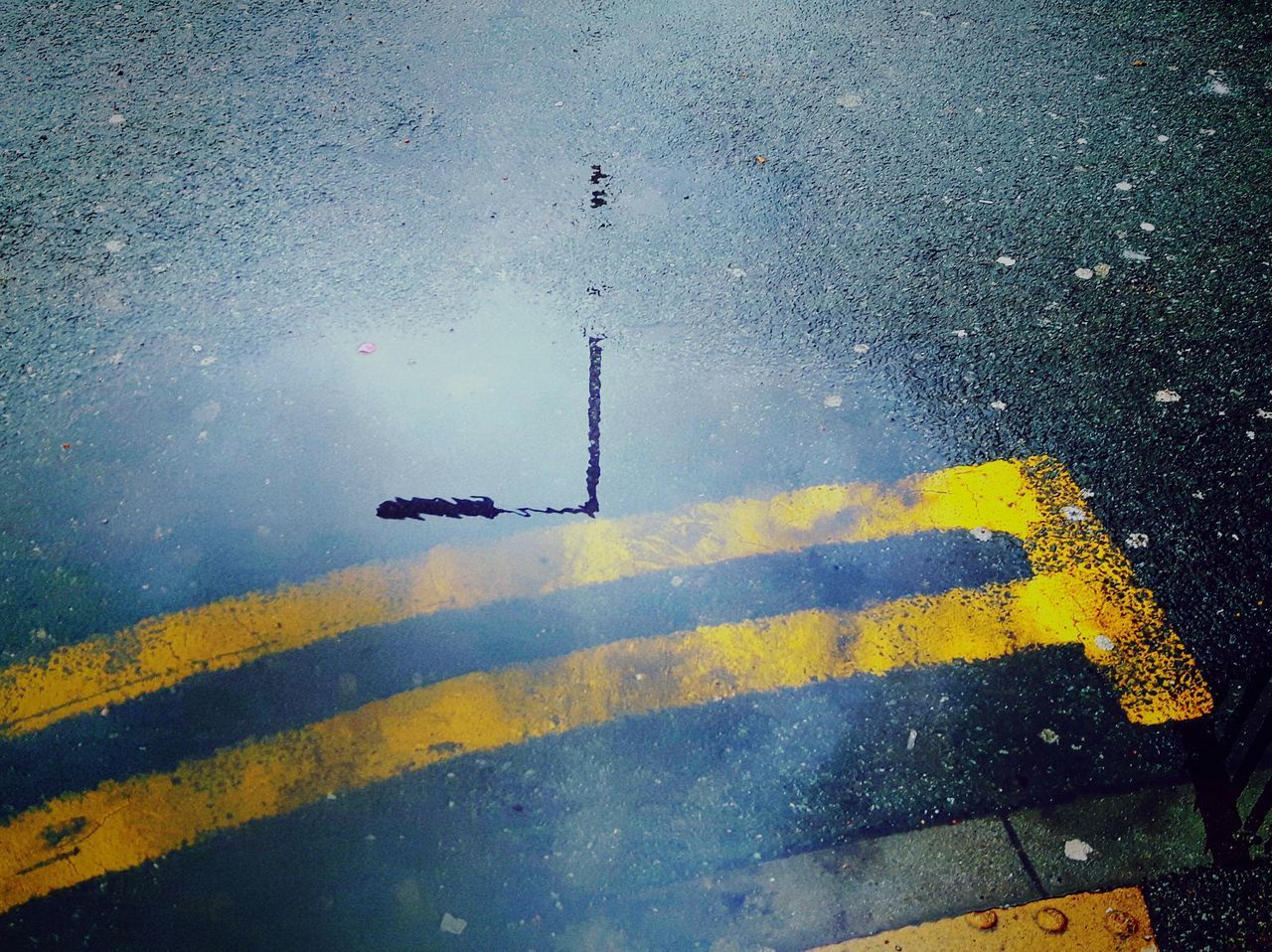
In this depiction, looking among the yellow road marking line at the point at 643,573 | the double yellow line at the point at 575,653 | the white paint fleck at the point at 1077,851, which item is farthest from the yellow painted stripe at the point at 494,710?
the white paint fleck at the point at 1077,851

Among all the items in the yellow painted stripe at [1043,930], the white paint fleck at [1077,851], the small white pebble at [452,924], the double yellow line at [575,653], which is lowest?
the small white pebble at [452,924]

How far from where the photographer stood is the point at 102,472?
248 cm

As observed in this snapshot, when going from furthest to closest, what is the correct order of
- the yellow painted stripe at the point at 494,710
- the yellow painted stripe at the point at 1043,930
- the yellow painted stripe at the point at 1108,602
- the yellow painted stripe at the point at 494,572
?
1. the yellow painted stripe at the point at 494,572
2. the yellow painted stripe at the point at 1108,602
3. the yellow painted stripe at the point at 494,710
4. the yellow painted stripe at the point at 1043,930

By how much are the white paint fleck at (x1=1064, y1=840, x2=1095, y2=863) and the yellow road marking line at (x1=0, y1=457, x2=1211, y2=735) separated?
35cm

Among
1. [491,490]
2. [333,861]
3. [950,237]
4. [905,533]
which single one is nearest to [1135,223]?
[950,237]

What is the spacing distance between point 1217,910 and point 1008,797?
43 centimetres

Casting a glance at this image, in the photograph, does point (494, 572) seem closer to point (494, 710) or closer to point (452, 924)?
point (494, 710)

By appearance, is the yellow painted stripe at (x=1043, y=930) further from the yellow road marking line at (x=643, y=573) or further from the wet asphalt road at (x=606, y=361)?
the yellow road marking line at (x=643, y=573)

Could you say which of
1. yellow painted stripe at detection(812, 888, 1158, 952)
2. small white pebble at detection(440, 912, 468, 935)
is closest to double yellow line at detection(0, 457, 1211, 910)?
small white pebble at detection(440, 912, 468, 935)

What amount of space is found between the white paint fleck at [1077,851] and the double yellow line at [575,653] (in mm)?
361

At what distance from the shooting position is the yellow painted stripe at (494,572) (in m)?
2.09

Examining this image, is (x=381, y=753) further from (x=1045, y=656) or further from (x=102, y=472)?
(x=1045, y=656)

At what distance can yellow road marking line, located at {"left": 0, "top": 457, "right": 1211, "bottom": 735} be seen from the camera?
2.06m

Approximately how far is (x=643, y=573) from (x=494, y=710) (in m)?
0.54
